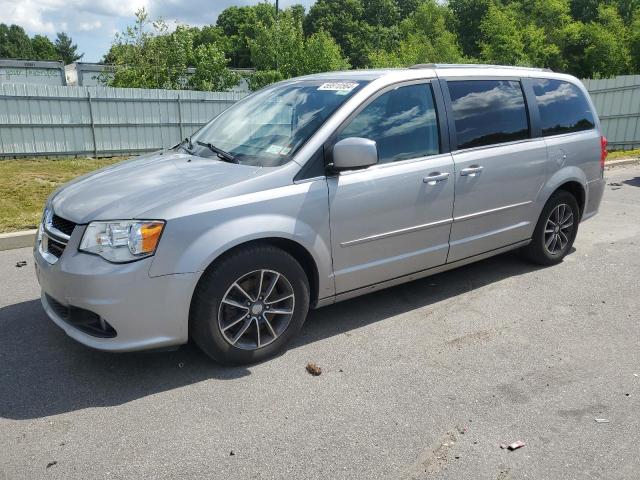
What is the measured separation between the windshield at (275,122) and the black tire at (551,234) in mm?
2426

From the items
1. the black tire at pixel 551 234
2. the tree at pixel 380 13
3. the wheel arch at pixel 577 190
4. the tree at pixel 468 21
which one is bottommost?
the black tire at pixel 551 234

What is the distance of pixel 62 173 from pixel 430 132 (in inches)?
369

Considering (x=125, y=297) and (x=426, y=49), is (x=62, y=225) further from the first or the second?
(x=426, y=49)

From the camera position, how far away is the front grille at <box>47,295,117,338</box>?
127 inches

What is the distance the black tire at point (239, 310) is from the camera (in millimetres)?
3322

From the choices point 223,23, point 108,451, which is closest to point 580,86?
point 108,451

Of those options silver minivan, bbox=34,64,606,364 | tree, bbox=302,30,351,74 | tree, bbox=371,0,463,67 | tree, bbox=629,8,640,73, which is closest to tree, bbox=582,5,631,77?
tree, bbox=629,8,640,73

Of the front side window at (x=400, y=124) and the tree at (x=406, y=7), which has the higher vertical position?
the tree at (x=406, y=7)

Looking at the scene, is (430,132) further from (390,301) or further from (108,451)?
(108,451)

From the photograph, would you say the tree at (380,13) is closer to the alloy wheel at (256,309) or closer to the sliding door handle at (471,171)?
the sliding door handle at (471,171)

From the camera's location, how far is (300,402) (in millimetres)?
3207

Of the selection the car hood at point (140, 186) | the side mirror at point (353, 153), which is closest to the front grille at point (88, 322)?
the car hood at point (140, 186)

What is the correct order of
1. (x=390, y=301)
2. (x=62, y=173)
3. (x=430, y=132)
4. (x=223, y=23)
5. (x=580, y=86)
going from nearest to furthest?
(x=430, y=132) < (x=390, y=301) < (x=580, y=86) < (x=62, y=173) < (x=223, y=23)

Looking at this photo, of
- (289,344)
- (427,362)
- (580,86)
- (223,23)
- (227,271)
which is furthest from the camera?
(223,23)
